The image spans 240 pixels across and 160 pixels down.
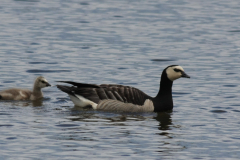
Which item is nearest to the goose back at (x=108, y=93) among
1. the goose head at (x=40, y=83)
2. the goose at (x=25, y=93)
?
the goose at (x=25, y=93)

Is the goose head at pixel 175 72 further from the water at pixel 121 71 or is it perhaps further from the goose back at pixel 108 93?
the goose back at pixel 108 93

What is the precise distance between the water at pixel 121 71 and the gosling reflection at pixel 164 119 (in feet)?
0.09

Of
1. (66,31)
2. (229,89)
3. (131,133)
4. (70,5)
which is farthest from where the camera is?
(70,5)

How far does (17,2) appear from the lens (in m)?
42.9

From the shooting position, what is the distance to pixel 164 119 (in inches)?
637

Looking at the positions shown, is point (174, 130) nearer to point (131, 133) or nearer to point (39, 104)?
point (131, 133)

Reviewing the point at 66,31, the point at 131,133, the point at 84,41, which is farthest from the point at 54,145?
the point at 66,31

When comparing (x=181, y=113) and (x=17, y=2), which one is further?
(x=17, y=2)

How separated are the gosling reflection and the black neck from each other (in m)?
0.18

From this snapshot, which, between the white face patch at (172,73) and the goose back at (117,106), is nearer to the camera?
the goose back at (117,106)

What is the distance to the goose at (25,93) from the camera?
17938 mm

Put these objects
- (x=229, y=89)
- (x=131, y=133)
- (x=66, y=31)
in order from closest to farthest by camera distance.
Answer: (x=131, y=133) → (x=229, y=89) → (x=66, y=31)

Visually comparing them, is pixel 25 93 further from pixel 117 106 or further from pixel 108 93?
pixel 117 106

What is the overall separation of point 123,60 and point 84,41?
183 inches
